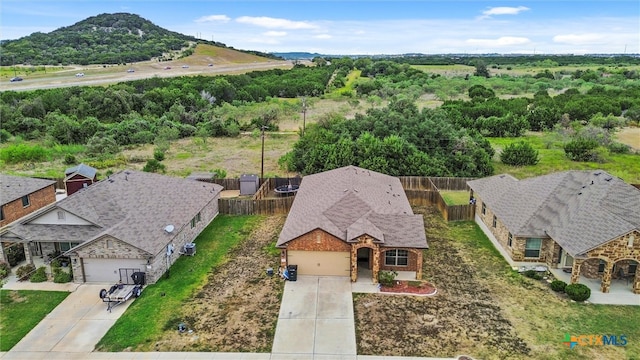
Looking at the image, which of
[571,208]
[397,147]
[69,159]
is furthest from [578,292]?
[69,159]

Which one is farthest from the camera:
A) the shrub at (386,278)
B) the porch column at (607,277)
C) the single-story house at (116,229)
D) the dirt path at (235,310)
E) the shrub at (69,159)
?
the shrub at (69,159)

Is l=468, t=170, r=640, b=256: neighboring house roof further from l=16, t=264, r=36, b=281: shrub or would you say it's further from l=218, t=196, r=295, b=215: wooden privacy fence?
l=16, t=264, r=36, b=281: shrub

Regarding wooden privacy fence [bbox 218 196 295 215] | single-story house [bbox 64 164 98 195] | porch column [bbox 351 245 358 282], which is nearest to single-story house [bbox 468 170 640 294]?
porch column [bbox 351 245 358 282]

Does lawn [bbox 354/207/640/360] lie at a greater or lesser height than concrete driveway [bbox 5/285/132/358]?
lesser

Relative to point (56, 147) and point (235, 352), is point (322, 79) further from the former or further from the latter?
point (235, 352)

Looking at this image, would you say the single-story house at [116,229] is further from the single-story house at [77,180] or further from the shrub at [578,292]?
the shrub at [578,292]

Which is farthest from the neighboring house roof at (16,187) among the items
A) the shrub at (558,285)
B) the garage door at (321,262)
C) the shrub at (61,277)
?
the shrub at (558,285)

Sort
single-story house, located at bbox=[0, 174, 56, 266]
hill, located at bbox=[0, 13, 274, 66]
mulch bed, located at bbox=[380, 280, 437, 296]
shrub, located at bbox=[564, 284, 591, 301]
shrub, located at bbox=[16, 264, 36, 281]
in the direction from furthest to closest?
hill, located at bbox=[0, 13, 274, 66]
single-story house, located at bbox=[0, 174, 56, 266]
shrub, located at bbox=[16, 264, 36, 281]
mulch bed, located at bbox=[380, 280, 437, 296]
shrub, located at bbox=[564, 284, 591, 301]
